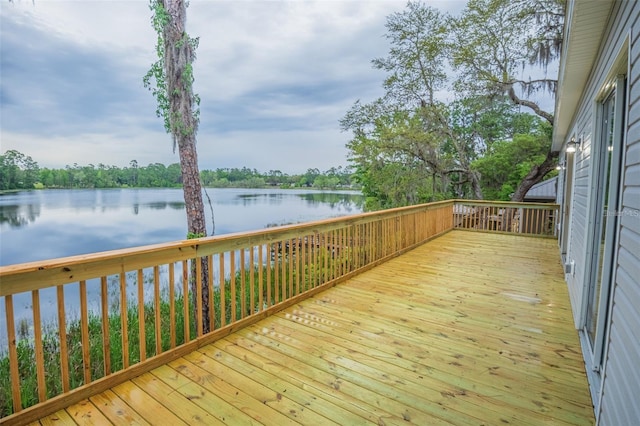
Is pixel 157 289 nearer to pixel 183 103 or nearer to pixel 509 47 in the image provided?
pixel 183 103

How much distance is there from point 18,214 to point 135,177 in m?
8.61

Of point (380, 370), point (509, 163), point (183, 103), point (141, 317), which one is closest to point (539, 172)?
point (509, 163)

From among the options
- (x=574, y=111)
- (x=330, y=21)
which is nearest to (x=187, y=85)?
(x=574, y=111)

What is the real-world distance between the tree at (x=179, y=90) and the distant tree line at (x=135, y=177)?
67.3 inches

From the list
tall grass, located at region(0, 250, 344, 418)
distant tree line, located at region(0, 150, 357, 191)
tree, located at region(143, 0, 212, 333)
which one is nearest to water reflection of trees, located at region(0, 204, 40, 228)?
distant tree line, located at region(0, 150, 357, 191)

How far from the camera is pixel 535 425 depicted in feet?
5.65

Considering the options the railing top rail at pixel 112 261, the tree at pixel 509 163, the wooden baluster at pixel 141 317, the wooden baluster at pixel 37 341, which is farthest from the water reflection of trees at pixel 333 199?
the wooden baluster at pixel 37 341

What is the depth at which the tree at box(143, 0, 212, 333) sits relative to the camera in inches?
188

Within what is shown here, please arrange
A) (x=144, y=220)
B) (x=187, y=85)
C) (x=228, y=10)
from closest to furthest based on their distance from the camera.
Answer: (x=187, y=85), (x=228, y=10), (x=144, y=220)

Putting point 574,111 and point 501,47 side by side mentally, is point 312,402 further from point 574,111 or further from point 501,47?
point 501,47

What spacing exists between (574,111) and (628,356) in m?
5.41

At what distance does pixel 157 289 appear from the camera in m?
2.33

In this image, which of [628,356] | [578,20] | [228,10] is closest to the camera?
[628,356]

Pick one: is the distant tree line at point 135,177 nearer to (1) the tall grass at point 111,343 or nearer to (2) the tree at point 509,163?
(1) the tall grass at point 111,343
